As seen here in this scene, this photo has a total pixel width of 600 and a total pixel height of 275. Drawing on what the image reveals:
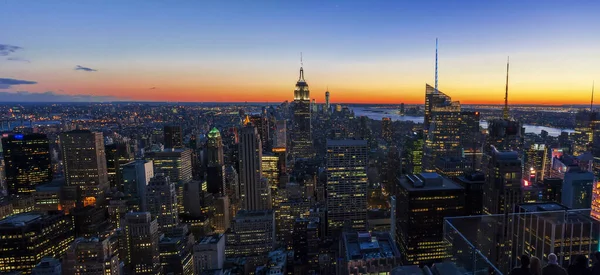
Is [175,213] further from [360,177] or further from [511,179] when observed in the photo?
[511,179]

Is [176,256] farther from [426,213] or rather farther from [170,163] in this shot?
[170,163]

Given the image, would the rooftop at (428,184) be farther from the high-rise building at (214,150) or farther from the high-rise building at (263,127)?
the high-rise building at (263,127)

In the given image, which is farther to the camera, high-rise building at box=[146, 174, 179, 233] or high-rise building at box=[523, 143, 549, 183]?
high-rise building at box=[523, 143, 549, 183]

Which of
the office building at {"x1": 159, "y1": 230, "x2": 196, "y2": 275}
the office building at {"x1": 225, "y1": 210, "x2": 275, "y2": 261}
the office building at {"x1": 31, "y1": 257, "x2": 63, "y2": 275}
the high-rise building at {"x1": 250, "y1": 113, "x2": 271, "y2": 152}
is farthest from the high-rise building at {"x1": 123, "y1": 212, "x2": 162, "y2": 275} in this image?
the high-rise building at {"x1": 250, "y1": 113, "x2": 271, "y2": 152}

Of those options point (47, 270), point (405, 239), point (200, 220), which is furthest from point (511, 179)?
point (47, 270)

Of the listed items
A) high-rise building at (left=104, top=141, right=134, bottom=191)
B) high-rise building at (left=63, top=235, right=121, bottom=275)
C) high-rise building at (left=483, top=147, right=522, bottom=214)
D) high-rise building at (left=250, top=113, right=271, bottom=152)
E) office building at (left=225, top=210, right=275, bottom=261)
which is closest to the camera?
high-rise building at (left=63, top=235, right=121, bottom=275)

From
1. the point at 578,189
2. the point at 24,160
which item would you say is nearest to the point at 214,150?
the point at 24,160

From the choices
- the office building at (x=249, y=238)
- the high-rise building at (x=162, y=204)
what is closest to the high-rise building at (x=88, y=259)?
the office building at (x=249, y=238)

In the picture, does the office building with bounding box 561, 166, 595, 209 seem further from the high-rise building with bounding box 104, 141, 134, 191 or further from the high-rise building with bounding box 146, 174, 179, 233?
the high-rise building with bounding box 104, 141, 134, 191
